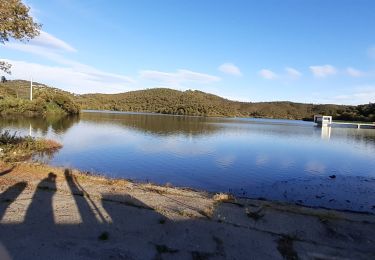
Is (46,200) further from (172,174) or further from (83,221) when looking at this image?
(172,174)

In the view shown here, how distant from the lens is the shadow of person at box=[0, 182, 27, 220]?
10641 millimetres

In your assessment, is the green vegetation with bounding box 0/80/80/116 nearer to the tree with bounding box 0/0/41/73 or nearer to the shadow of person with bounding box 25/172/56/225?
the tree with bounding box 0/0/41/73

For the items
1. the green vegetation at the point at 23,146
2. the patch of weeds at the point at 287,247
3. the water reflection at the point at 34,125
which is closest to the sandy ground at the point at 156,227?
the patch of weeds at the point at 287,247

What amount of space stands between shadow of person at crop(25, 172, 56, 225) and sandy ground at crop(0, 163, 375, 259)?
3 centimetres

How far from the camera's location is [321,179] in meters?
25.7

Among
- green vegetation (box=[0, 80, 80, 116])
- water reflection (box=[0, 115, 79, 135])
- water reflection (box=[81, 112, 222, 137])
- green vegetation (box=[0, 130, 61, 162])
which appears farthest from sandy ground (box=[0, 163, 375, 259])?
green vegetation (box=[0, 80, 80, 116])

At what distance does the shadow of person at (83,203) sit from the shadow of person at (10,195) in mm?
1784

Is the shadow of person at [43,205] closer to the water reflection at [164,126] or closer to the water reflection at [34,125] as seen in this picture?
the water reflection at [34,125]

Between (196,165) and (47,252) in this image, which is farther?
(196,165)

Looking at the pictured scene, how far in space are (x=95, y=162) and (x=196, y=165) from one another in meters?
8.38

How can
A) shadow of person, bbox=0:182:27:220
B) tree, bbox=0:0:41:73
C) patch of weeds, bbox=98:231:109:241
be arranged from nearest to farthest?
patch of weeds, bbox=98:231:109:241 < shadow of person, bbox=0:182:27:220 < tree, bbox=0:0:41:73

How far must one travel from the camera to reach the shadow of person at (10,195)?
1064cm

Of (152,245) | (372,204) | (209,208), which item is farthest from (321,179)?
(152,245)

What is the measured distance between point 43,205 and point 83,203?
125cm
